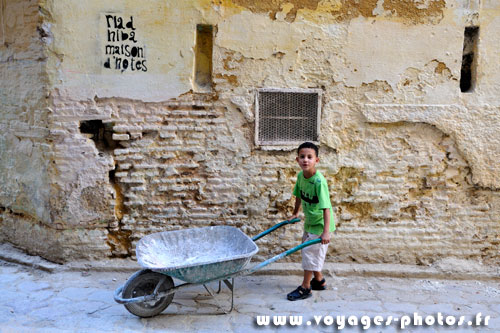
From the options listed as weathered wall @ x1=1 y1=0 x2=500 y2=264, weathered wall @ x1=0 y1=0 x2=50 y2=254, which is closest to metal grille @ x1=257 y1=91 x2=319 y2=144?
weathered wall @ x1=1 y1=0 x2=500 y2=264

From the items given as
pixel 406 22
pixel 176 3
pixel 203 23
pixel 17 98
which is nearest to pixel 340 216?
pixel 406 22

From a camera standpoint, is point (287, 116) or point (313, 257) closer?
point (313, 257)

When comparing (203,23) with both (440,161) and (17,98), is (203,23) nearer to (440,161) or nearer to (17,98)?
(17,98)

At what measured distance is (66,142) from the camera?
440 centimetres

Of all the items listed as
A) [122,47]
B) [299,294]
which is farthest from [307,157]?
[122,47]

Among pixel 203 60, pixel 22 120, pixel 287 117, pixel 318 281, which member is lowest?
pixel 318 281

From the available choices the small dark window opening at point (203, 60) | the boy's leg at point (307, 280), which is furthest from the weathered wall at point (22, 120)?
the boy's leg at point (307, 280)

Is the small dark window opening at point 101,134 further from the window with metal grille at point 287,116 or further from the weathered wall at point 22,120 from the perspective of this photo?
the window with metal grille at point 287,116

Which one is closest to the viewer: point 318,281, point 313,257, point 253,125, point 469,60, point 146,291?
point 146,291

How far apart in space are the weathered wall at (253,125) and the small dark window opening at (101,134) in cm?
2

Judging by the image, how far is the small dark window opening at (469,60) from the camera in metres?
4.58

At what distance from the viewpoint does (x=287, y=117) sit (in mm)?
4570

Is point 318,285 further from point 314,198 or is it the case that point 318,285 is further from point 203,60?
point 203,60

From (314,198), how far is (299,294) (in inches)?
33.8
